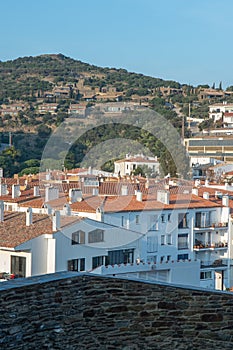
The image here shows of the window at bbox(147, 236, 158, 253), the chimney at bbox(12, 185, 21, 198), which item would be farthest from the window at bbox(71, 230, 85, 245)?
the chimney at bbox(12, 185, 21, 198)

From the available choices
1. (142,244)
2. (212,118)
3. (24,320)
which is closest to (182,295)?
Result: (24,320)

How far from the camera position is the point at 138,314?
4.58 meters

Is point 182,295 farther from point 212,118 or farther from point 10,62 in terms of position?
point 10,62

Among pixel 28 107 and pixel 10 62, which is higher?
pixel 10 62

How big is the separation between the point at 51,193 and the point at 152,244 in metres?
3.39

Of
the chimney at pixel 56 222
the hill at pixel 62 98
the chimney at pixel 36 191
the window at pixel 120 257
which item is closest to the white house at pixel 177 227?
the window at pixel 120 257

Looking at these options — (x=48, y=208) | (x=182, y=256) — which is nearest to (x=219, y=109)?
(x=182, y=256)

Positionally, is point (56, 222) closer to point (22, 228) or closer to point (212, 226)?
point (22, 228)

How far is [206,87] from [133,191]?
214 ft

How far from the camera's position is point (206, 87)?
8794 centimetres

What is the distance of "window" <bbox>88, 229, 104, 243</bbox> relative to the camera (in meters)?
19.5

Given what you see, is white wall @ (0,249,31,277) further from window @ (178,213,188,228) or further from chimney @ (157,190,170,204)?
window @ (178,213,188,228)

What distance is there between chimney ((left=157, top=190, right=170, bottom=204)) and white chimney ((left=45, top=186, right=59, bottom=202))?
2892 millimetres

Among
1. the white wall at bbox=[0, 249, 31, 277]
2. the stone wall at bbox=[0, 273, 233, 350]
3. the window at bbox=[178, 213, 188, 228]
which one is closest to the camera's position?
the stone wall at bbox=[0, 273, 233, 350]
